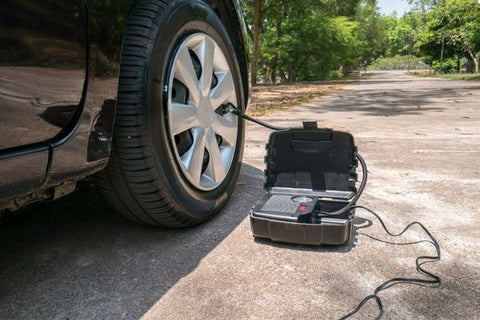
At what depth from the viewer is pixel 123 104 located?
4.99ft

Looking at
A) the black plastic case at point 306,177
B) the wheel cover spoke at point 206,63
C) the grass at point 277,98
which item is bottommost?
the grass at point 277,98

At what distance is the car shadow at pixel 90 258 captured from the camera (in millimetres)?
1379

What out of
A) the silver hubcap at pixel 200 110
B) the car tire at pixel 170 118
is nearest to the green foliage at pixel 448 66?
the silver hubcap at pixel 200 110

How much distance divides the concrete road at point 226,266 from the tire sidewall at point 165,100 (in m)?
0.16

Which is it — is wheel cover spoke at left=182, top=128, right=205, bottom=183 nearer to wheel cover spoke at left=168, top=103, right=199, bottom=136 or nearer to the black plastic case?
wheel cover spoke at left=168, top=103, right=199, bottom=136

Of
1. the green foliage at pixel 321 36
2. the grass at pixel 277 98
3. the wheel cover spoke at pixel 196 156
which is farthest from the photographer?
the green foliage at pixel 321 36

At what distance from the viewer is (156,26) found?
5.29 ft

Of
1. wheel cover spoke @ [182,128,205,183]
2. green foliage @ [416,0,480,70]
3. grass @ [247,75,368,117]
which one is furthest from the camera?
green foliage @ [416,0,480,70]

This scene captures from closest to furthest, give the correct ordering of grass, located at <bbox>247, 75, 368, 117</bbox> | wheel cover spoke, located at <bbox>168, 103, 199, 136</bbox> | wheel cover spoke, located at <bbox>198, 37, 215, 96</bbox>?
wheel cover spoke, located at <bbox>168, 103, 199, 136</bbox>
wheel cover spoke, located at <bbox>198, 37, 215, 96</bbox>
grass, located at <bbox>247, 75, 368, 117</bbox>

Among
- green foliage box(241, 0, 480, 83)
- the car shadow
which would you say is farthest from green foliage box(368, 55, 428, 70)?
the car shadow

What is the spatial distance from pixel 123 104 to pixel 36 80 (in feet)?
1.27

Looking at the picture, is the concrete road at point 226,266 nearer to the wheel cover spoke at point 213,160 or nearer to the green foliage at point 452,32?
the wheel cover spoke at point 213,160

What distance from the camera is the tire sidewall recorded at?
1.60m

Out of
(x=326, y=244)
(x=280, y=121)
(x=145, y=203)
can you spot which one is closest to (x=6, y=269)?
(x=145, y=203)
